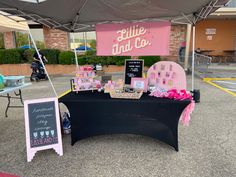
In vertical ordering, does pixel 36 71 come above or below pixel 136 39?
below

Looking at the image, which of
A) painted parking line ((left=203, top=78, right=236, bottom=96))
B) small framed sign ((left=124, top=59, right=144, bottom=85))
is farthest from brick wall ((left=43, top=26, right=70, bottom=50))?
small framed sign ((left=124, top=59, right=144, bottom=85))

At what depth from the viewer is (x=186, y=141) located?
3273 mm

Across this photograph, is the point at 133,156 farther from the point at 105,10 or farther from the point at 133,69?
the point at 105,10

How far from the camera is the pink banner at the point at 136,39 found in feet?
11.4

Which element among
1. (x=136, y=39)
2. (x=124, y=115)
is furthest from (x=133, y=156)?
(x=136, y=39)

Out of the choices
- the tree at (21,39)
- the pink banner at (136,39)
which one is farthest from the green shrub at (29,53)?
the pink banner at (136,39)

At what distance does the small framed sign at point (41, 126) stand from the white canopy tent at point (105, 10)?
1.43m

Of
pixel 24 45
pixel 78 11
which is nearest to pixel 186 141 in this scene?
pixel 78 11

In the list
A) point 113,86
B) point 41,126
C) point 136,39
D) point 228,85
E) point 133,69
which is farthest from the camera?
point 228,85

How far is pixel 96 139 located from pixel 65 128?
2.08ft

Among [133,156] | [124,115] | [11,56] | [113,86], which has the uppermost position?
[11,56]

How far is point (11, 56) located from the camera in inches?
468

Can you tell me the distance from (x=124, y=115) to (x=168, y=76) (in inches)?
43.8

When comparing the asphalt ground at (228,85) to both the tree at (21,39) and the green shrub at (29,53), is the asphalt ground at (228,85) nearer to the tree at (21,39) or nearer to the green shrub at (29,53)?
the green shrub at (29,53)
